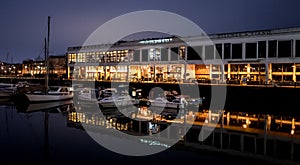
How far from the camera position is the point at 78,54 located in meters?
94.5

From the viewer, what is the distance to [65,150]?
1858cm

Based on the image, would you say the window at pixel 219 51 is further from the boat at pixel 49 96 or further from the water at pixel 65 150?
the water at pixel 65 150

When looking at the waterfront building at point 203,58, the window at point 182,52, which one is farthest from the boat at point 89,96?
the window at point 182,52

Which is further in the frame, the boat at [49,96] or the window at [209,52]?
the window at [209,52]

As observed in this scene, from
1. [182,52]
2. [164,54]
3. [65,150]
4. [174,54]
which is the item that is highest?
[182,52]

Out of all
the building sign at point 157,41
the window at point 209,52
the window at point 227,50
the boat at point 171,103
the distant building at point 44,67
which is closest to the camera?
the boat at point 171,103

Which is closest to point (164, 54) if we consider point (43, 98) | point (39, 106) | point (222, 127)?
point (43, 98)

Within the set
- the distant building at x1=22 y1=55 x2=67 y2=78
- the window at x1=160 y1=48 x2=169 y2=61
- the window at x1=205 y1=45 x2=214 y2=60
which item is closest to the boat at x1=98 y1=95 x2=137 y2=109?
the window at x1=205 y1=45 x2=214 y2=60

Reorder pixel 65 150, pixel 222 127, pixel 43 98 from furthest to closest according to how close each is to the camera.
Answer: pixel 43 98, pixel 222 127, pixel 65 150

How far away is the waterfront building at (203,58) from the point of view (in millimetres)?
55000

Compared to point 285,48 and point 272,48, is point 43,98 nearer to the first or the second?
point 272,48

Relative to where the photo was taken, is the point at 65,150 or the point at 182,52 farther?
the point at 182,52

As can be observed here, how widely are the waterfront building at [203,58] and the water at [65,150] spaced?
33.3 m

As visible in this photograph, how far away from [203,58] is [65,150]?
50313 millimetres
